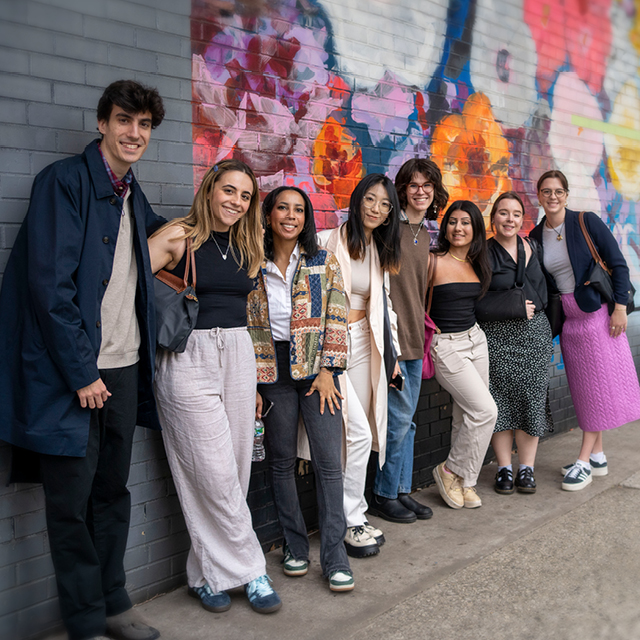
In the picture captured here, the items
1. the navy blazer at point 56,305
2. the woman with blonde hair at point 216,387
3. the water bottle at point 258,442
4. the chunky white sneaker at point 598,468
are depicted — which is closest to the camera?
the navy blazer at point 56,305

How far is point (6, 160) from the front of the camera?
2.63 meters

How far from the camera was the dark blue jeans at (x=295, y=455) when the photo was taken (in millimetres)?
3264

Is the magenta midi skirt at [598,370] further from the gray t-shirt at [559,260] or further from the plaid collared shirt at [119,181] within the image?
the plaid collared shirt at [119,181]

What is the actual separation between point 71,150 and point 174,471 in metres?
1.51

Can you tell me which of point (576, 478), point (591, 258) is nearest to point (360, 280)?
point (591, 258)

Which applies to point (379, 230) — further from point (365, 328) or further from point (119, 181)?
point (119, 181)

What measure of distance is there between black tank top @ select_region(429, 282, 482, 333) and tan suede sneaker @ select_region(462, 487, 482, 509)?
1089 mm

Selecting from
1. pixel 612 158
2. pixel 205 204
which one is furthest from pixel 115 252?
pixel 612 158

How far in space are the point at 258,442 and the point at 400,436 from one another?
1.09 meters

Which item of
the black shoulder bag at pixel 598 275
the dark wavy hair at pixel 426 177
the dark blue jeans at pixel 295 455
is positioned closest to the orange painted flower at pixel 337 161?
the dark wavy hair at pixel 426 177

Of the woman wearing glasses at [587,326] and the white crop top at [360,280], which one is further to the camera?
the woman wearing glasses at [587,326]

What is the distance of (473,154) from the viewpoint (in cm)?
512

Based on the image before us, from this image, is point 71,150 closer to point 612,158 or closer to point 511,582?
point 511,582

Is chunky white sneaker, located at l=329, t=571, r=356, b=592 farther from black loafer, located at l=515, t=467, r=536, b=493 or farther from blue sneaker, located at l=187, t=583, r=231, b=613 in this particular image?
black loafer, located at l=515, t=467, r=536, b=493
